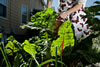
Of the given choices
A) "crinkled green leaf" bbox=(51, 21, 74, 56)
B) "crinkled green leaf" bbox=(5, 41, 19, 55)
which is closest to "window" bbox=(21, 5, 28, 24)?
"crinkled green leaf" bbox=(5, 41, 19, 55)

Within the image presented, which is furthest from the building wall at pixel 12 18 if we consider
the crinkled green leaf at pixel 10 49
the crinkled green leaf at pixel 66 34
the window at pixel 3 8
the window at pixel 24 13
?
the crinkled green leaf at pixel 66 34

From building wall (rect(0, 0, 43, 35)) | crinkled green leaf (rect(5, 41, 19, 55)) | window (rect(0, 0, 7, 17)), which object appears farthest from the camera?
building wall (rect(0, 0, 43, 35))

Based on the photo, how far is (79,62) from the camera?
762 millimetres

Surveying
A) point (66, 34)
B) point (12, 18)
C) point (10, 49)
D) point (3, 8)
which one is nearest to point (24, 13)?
point (12, 18)

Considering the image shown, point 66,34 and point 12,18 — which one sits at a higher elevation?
point 66,34

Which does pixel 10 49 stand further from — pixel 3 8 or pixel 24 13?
pixel 24 13

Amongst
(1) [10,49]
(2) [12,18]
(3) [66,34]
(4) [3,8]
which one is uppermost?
(4) [3,8]

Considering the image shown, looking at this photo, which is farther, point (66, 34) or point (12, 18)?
point (12, 18)

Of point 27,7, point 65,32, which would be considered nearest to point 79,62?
point 65,32

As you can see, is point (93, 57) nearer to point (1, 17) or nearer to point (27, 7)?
point (1, 17)

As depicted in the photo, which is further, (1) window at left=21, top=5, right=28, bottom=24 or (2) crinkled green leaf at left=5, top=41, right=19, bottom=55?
(1) window at left=21, top=5, right=28, bottom=24

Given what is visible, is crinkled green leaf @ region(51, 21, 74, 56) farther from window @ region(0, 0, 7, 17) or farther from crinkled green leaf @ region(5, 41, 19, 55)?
window @ region(0, 0, 7, 17)

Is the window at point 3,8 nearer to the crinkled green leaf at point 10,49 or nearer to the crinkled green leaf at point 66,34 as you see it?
the crinkled green leaf at point 10,49

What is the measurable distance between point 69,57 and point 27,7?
477 inches
